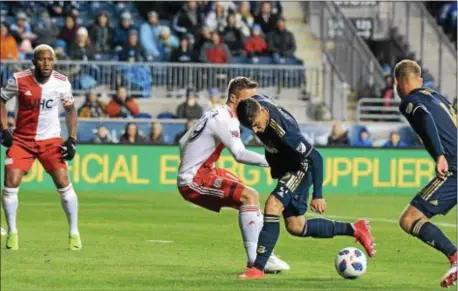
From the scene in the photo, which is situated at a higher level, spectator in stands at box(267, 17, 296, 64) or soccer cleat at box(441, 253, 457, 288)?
soccer cleat at box(441, 253, 457, 288)

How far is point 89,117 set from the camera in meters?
29.6

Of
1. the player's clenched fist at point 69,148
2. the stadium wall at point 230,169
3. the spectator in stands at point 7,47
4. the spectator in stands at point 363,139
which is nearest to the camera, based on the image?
the player's clenched fist at point 69,148

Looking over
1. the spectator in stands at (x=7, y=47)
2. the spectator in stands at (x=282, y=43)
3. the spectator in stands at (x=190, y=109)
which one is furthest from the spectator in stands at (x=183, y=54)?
the spectator in stands at (x=7, y=47)

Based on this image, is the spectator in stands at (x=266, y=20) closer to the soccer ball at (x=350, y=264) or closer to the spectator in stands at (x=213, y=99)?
the spectator in stands at (x=213, y=99)

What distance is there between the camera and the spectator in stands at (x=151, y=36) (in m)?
32.2

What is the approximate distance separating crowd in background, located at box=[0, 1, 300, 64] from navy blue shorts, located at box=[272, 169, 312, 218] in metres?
19.4

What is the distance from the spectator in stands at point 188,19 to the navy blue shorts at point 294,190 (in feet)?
67.7

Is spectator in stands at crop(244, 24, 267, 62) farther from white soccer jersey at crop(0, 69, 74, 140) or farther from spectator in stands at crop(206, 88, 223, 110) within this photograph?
white soccer jersey at crop(0, 69, 74, 140)

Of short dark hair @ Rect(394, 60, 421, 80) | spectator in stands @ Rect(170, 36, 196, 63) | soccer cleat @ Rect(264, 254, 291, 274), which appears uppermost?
short dark hair @ Rect(394, 60, 421, 80)

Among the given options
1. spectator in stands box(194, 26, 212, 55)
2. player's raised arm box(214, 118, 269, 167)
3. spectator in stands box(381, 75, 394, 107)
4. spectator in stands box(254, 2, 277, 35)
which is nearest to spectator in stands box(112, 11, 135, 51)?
spectator in stands box(194, 26, 212, 55)

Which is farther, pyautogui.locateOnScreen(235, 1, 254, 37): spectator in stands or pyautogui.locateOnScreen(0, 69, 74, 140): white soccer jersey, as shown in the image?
pyautogui.locateOnScreen(235, 1, 254, 37): spectator in stands

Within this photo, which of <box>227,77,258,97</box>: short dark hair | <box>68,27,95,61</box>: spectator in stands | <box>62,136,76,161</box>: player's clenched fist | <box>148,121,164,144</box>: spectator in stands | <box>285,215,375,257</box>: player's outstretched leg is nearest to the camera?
<box>227,77,258,97</box>: short dark hair

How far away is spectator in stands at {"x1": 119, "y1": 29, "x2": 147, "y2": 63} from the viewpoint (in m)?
31.7

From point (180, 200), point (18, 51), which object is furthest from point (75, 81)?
point (180, 200)
